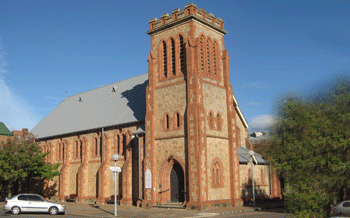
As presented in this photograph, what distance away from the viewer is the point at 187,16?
29.2 meters

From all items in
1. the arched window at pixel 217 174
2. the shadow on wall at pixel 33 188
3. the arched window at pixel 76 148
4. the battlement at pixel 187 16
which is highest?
the battlement at pixel 187 16

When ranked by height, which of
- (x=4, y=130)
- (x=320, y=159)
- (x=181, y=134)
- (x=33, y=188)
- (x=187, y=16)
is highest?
(x=187, y=16)

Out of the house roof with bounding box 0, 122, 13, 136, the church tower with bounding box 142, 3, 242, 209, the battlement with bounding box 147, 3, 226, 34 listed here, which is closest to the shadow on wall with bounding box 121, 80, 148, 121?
the church tower with bounding box 142, 3, 242, 209

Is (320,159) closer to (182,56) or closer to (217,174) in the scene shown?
(217,174)

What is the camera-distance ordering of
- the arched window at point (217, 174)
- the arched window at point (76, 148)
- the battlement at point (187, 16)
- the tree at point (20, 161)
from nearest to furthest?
1. the arched window at point (217, 174)
2. the battlement at point (187, 16)
3. the tree at point (20, 161)
4. the arched window at point (76, 148)

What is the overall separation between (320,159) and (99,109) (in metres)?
33.1

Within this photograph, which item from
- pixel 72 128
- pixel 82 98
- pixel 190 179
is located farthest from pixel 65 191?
pixel 190 179

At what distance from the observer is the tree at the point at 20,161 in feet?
115

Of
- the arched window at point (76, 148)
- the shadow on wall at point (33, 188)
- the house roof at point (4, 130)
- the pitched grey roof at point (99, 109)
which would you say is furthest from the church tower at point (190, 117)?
the house roof at point (4, 130)

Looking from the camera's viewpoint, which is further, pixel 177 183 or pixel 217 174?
pixel 217 174

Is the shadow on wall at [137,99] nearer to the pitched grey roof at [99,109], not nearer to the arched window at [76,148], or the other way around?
the pitched grey roof at [99,109]

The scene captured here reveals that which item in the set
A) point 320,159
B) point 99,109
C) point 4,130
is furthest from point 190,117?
point 4,130

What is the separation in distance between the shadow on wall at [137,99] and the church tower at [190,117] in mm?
3530

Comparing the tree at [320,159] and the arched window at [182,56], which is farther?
the arched window at [182,56]
